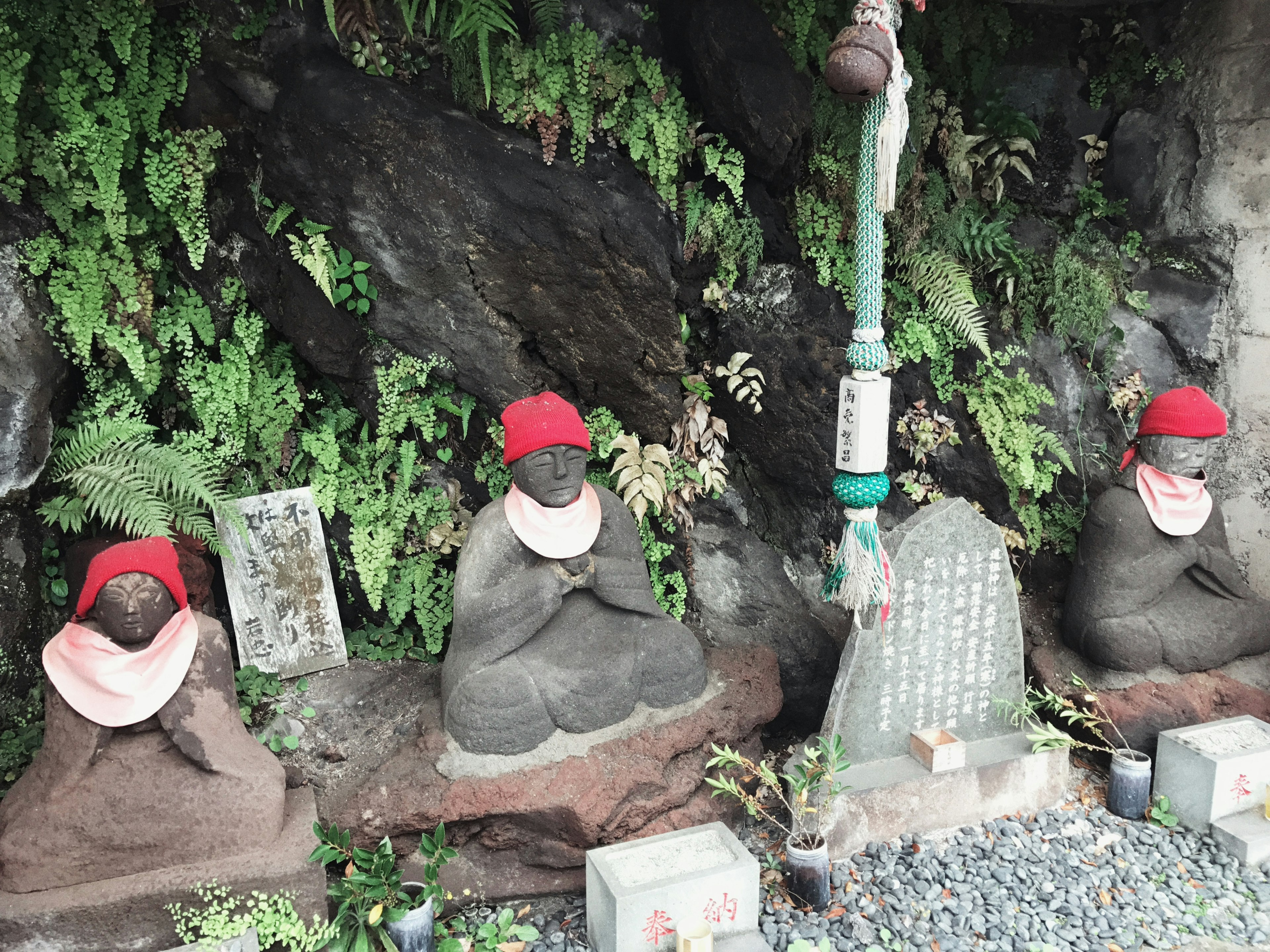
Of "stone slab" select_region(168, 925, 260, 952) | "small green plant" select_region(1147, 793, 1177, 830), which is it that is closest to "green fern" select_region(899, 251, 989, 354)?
"small green plant" select_region(1147, 793, 1177, 830)

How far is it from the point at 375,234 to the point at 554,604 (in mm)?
2549

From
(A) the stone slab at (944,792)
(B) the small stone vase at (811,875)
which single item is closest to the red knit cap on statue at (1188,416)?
(A) the stone slab at (944,792)

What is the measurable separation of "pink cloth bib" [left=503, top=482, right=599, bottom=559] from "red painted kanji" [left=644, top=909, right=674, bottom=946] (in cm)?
184

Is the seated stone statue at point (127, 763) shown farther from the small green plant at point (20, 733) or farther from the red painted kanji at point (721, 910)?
the red painted kanji at point (721, 910)

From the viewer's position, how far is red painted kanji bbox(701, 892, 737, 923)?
13.9 feet

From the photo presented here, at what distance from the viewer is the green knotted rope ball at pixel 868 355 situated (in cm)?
473

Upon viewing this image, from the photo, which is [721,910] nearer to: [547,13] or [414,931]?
[414,931]

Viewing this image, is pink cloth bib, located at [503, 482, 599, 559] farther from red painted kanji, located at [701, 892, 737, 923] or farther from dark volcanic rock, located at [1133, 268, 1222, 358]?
dark volcanic rock, located at [1133, 268, 1222, 358]

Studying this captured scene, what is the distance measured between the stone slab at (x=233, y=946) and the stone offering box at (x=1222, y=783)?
16.4 ft

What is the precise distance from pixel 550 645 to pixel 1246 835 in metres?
3.97

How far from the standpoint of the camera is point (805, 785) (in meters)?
4.71

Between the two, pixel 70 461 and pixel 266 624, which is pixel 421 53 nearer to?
pixel 70 461

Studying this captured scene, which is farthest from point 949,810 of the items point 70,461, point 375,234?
point 70,461

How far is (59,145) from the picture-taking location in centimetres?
512
